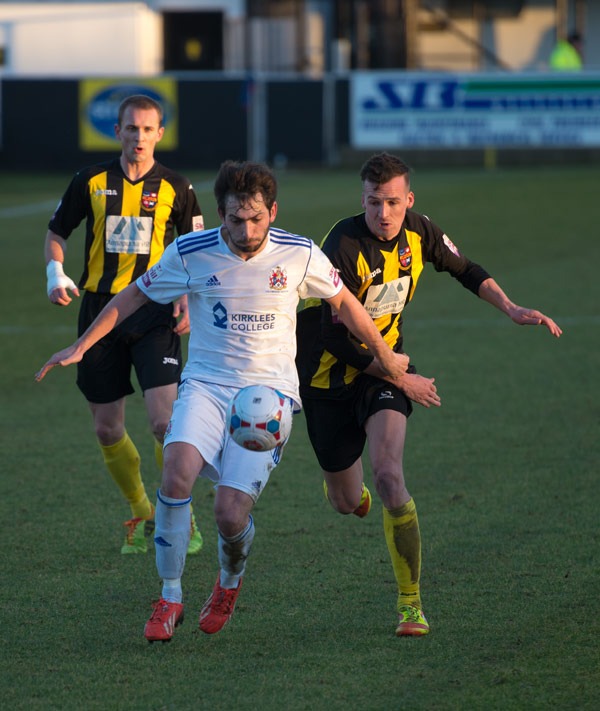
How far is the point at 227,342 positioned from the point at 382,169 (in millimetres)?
1021

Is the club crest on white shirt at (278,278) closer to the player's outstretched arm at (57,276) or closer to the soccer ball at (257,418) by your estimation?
the soccer ball at (257,418)

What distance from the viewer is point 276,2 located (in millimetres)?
35062

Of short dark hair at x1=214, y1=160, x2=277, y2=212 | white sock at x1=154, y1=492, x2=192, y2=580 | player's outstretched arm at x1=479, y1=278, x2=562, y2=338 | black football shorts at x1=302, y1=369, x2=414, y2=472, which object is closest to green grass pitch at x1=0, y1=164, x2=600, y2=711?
white sock at x1=154, y1=492, x2=192, y2=580

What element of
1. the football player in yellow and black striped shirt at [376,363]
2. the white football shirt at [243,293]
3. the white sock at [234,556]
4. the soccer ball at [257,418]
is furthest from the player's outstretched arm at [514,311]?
the white sock at [234,556]

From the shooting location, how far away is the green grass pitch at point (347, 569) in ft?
15.6

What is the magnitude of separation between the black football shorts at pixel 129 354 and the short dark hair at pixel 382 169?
158 centimetres

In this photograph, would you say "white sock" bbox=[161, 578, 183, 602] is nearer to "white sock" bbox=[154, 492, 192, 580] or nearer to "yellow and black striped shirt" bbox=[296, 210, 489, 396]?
"white sock" bbox=[154, 492, 192, 580]

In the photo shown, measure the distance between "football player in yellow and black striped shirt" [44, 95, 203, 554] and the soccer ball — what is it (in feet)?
4.79

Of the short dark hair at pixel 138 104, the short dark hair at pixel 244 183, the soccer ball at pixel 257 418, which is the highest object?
the short dark hair at pixel 138 104

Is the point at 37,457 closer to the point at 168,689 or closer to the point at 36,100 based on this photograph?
the point at 168,689

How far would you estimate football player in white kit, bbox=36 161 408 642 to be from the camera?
5.14 meters

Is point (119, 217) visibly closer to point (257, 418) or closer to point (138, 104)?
point (138, 104)

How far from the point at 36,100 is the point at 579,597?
82.6ft

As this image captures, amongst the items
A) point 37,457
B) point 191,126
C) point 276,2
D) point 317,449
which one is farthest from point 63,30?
point 317,449
